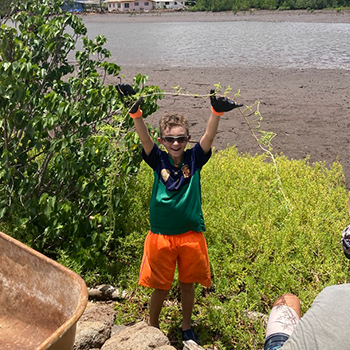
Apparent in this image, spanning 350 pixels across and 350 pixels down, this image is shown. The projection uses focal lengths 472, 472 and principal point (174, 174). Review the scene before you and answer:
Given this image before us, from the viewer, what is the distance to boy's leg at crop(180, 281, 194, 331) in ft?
10.7

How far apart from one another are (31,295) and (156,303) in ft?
2.77

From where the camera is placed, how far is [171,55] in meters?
20.0

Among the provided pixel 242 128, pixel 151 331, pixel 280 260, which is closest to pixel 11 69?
pixel 151 331

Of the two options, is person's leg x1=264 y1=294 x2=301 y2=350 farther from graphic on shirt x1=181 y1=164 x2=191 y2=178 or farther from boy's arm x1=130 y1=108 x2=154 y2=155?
boy's arm x1=130 y1=108 x2=154 y2=155

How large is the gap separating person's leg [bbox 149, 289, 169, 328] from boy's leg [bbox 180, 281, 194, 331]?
0.12 meters

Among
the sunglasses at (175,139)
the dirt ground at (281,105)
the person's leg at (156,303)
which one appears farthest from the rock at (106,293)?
the dirt ground at (281,105)

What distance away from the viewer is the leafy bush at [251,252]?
3.52 metres

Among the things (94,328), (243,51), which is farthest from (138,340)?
(243,51)

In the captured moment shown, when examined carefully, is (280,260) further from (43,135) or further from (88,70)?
(88,70)

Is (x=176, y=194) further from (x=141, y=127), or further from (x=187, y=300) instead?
(x=187, y=300)

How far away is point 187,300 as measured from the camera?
10.8ft

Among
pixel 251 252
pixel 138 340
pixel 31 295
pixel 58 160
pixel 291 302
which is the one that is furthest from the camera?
pixel 251 252

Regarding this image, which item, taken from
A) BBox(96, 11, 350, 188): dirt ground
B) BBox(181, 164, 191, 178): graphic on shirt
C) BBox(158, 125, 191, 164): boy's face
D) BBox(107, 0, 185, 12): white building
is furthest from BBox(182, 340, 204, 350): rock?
BBox(107, 0, 185, 12): white building

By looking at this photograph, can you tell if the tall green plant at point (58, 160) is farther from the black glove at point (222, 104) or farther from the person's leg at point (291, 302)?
the person's leg at point (291, 302)
